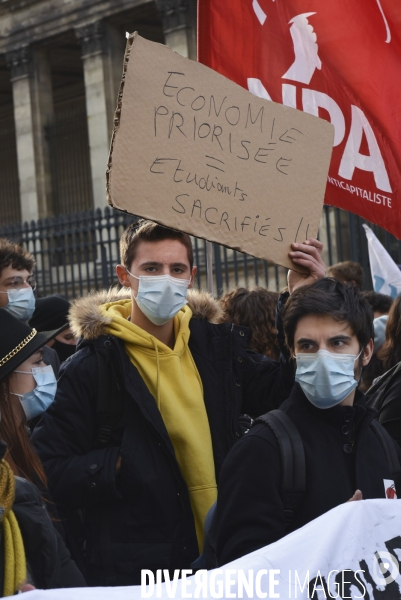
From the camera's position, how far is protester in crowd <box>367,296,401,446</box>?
11.1 ft

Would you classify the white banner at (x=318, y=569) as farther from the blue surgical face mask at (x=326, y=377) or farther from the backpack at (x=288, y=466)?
the blue surgical face mask at (x=326, y=377)

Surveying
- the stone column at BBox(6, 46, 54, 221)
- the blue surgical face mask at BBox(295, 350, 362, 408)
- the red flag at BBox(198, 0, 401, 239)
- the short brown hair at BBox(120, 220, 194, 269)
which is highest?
the stone column at BBox(6, 46, 54, 221)

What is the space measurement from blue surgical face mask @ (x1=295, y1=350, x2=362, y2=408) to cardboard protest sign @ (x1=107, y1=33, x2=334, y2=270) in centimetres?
43

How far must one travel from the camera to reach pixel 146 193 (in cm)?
291

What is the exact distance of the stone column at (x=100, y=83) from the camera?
1850cm

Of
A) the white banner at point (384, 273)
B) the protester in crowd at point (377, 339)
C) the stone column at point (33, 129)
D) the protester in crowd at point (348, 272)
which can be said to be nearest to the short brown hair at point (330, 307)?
the protester in crowd at point (377, 339)

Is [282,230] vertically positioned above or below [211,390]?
above

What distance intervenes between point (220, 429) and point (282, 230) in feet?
2.24

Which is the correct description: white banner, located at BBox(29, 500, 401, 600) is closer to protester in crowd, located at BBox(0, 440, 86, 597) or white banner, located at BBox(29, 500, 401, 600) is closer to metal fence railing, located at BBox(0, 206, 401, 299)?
protester in crowd, located at BBox(0, 440, 86, 597)

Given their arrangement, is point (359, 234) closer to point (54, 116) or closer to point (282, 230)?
point (282, 230)

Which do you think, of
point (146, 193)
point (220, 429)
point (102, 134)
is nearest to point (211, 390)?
point (220, 429)

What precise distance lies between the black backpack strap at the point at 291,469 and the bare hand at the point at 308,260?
2.28 ft

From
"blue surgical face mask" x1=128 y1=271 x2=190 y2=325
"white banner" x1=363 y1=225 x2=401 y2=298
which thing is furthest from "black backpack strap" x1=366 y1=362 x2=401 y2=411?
→ "white banner" x1=363 y1=225 x2=401 y2=298

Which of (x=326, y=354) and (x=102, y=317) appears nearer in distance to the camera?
(x=326, y=354)
